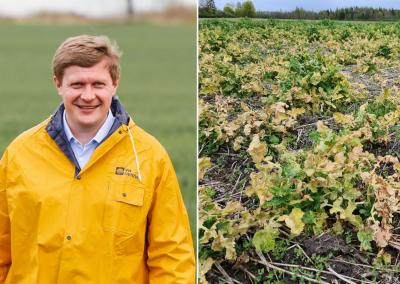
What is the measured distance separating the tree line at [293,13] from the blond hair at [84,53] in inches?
21.1

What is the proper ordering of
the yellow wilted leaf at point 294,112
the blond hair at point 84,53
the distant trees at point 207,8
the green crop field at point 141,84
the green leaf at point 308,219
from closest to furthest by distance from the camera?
the blond hair at point 84,53 < the distant trees at point 207,8 < the green leaf at point 308,219 < the yellow wilted leaf at point 294,112 < the green crop field at point 141,84

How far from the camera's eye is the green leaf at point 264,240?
2.73 m

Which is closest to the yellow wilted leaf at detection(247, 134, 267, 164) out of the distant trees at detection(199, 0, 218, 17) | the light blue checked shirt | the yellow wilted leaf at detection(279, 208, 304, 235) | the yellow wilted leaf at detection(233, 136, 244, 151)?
the yellow wilted leaf at detection(233, 136, 244, 151)

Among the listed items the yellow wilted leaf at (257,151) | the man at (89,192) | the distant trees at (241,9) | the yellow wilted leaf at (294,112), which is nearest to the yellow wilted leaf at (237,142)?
the yellow wilted leaf at (257,151)

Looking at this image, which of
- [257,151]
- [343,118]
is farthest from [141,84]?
[257,151]

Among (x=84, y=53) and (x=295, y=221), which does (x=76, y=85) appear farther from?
(x=295, y=221)

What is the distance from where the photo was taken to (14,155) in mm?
2195

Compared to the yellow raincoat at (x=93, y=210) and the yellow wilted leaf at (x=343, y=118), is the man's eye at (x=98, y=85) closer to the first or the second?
the yellow raincoat at (x=93, y=210)

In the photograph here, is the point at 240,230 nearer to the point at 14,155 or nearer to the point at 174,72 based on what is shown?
the point at 14,155

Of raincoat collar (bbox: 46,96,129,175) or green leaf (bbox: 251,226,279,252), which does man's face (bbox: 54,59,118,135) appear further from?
green leaf (bbox: 251,226,279,252)

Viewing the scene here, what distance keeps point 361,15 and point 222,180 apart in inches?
33.9

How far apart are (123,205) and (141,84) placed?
11.6 m

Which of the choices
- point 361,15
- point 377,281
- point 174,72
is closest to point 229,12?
point 361,15

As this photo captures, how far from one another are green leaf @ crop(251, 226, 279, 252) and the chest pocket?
0.69 meters
